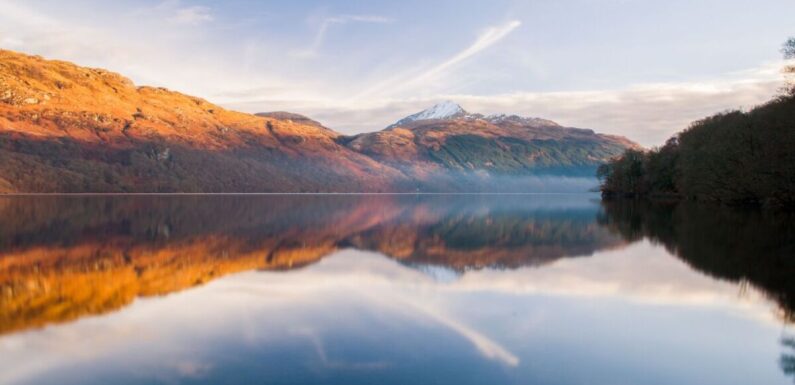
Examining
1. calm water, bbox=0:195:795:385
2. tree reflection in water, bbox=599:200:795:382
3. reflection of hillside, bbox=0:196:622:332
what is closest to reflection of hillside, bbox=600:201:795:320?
tree reflection in water, bbox=599:200:795:382

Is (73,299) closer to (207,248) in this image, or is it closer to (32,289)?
(32,289)

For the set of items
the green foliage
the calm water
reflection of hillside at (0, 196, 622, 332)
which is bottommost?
reflection of hillside at (0, 196, 622, 332)

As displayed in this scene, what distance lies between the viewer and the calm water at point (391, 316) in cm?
819

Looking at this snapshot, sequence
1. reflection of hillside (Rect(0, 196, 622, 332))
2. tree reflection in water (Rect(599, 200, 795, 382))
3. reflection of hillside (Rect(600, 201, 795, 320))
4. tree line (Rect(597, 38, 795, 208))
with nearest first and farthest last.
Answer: reflection of hillside (Rect(0, 196, 622, 332)), tree reflection in water (Rect(599, 200, 795, 382)), reflection of hillside (Rect(600, 201, 795, 320)), tree line (Rect(597, 38, 795, 208))

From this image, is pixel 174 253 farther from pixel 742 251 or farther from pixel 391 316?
pixel 742 251

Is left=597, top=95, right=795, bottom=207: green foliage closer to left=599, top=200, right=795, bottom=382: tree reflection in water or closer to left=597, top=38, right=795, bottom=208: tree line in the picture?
left=597, top=38, right=795, bottom=208: tree line

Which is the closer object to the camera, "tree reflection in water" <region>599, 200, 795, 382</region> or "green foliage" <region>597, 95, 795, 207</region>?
"tree reflection in water" <region>599, 200, 795, 382</region>

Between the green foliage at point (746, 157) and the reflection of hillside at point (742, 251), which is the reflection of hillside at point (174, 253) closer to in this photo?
the reflection of hillside at point (742, 251)

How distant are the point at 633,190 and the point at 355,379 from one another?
398 ft

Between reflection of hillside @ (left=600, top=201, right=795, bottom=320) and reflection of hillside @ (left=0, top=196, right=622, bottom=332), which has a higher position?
reflection of hillside @ (left=600, top=201, right=795, bottom=320)

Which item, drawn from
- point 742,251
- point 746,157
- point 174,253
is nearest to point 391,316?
point 174,253

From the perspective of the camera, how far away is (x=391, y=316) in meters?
11.7

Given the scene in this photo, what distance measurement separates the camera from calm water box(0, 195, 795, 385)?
8188 mm

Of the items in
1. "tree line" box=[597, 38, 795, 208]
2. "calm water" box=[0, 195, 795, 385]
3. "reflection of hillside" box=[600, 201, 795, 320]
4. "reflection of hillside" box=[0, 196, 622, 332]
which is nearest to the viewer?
"calm water" box=[0, 195, 795, 385]
